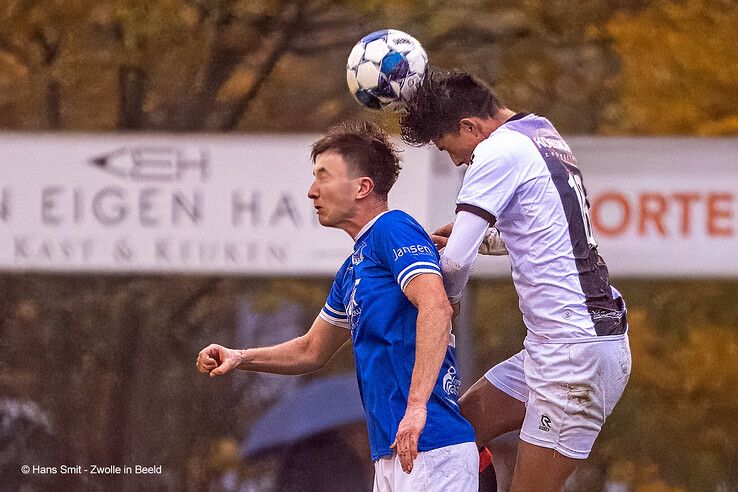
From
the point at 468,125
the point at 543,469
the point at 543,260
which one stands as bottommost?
the point at 543,469

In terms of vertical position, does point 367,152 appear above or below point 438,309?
above

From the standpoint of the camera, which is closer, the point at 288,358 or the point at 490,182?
the point at 490,182

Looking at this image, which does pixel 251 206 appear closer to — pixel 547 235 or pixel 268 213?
pixel 268 213

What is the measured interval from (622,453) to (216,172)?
2638 millimetres

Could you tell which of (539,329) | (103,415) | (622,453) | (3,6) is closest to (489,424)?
(539,329)

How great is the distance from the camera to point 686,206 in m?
6.61

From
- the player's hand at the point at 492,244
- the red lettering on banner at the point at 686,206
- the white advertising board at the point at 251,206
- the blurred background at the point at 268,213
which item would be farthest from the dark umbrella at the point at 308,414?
the player's hand at the point at 492,244

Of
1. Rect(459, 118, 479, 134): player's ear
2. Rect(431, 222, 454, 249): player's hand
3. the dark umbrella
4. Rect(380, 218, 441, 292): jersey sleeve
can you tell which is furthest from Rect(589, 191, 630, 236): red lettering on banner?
Rect(380, 218, 441, 292): jersey sleeve

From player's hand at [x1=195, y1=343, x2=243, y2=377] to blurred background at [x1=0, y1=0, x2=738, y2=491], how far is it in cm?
270

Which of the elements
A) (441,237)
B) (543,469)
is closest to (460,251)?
(441,237)

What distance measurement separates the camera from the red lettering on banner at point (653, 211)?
21.6 ft

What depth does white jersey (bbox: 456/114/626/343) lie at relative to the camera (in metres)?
3.88

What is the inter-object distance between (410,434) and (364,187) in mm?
798

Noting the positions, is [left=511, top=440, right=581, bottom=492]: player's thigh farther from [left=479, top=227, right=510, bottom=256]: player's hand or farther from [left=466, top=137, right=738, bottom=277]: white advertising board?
[left=466, top=137, right=738, bottom=277]: white advertising board
